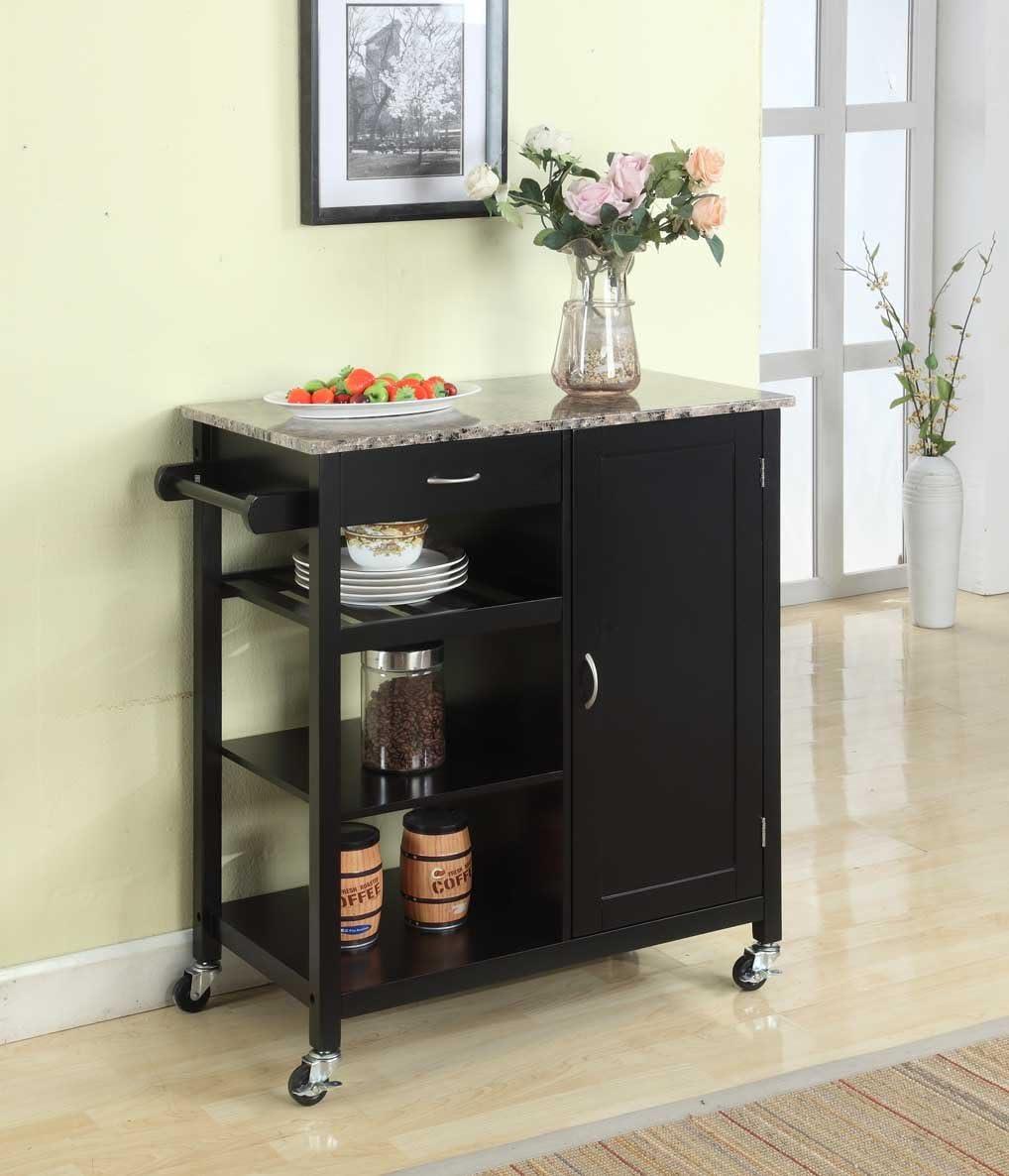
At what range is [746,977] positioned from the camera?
307 centimetres

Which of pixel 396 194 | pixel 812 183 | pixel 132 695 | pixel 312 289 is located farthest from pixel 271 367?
pixel 812 183

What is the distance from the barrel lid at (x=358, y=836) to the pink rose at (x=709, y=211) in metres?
1.15

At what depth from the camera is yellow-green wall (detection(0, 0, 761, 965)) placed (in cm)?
275

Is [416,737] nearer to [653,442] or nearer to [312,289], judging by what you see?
[653,442]

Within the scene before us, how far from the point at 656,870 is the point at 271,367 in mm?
1079

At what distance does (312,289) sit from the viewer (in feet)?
9.82

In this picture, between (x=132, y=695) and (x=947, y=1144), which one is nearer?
(x=947, y=1144)

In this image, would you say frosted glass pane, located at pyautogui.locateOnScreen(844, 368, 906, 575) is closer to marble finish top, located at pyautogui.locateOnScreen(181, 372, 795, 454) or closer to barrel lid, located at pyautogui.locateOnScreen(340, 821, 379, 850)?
marble finish top, located at pyautogui.locateOnScreen(181, 372, 795, 454)

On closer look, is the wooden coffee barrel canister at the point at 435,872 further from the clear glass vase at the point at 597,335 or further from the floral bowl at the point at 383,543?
the clear glass vase at the point at 597,335

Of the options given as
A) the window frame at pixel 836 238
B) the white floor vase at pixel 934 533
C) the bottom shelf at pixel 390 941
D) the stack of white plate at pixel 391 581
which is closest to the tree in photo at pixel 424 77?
the stack of white plate at pixel 391 581

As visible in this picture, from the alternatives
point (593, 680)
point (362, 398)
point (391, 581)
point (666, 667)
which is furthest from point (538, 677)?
point (362, 398)

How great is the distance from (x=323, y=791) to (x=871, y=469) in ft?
11.9

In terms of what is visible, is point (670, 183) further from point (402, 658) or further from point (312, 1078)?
point (312, 1078)

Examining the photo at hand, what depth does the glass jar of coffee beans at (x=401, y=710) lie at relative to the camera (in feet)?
9.28
